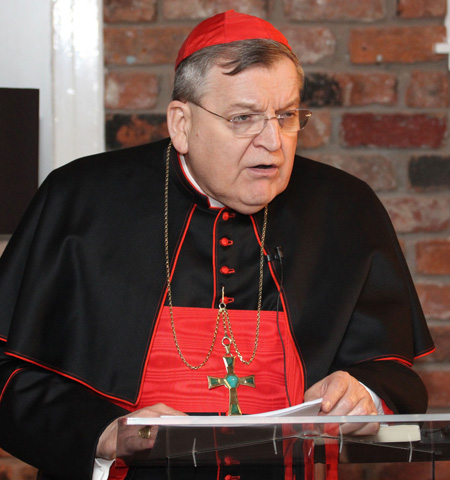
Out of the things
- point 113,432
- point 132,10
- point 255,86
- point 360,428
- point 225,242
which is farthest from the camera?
point 132,10

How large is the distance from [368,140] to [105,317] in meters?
1.23

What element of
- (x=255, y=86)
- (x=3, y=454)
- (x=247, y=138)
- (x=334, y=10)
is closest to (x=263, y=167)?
(x=247, y=138)

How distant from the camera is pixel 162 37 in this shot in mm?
2783

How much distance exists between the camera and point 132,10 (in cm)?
278

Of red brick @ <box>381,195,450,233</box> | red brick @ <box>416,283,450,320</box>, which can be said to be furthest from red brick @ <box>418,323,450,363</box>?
red brick @ <box>381,195,450,233</box>

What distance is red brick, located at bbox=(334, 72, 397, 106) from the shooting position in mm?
2814

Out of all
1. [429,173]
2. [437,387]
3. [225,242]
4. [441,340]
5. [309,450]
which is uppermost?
[429,173]

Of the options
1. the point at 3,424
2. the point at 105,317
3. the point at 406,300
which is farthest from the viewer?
the point at 406,300

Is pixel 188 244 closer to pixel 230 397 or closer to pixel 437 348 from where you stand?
pixel 230 397

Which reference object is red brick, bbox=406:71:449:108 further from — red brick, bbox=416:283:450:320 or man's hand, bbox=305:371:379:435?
man's hand, bbox=305:371:379:435

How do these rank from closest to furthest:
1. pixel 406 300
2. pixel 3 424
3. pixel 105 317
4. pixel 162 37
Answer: pixel 3 424, pixel 105 317, pixel 406 300, pixel 162 37

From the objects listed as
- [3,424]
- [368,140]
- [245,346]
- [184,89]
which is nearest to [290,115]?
[184,89]

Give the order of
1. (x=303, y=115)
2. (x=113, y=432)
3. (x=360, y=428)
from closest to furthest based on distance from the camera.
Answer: (x=360, y=428) → (x=113, y=432) → (x=303, y=115)

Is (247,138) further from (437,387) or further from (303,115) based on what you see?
(437,387)
